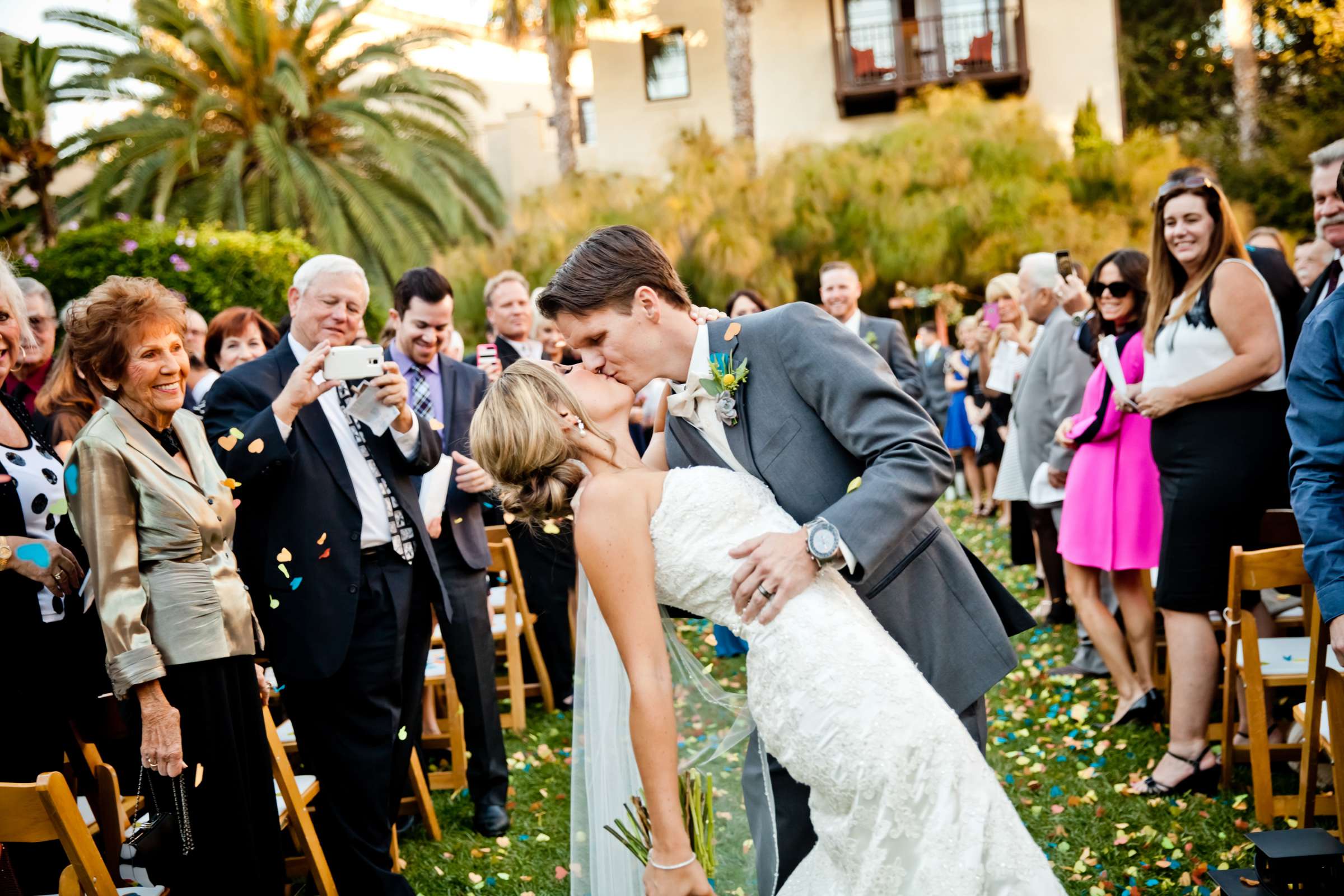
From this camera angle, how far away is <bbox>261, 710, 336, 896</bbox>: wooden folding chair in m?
3.86

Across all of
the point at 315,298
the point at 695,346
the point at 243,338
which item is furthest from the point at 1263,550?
the point at 243,338

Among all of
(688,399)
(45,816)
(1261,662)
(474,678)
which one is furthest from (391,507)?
(1261,662)

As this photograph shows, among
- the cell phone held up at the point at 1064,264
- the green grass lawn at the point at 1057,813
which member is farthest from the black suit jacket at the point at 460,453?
the cell phone held up at the point at 1064,264

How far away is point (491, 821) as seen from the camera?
4.92 meters

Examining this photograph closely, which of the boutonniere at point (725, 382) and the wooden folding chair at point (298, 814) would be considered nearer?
the boutonniere at point (725, 382)

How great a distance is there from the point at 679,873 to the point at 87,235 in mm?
11427

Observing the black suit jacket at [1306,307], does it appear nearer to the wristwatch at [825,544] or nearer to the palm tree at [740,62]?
the wristwatch at [825,544]

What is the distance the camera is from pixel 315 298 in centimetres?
419

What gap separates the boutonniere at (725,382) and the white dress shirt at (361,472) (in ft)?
6.39

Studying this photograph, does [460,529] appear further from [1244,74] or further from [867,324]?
[1244,74]

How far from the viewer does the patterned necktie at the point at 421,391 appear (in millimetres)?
5141

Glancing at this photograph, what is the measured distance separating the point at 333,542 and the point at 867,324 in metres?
4.63

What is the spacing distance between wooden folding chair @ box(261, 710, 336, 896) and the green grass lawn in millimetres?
557

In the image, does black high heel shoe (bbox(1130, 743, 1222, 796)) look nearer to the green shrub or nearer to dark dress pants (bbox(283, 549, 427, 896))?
dark dress pants (bbox(283, 549, 427, 896))
